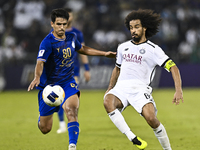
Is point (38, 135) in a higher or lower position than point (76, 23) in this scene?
lower

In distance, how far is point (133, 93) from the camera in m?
5.43

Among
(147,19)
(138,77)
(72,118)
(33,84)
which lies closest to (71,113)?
(72,118)

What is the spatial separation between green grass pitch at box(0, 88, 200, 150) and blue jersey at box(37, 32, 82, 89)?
122 cm

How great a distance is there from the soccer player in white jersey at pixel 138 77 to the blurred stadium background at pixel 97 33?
11251mm

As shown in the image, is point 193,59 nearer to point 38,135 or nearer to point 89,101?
point 89,101

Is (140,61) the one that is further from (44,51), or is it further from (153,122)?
(44,51)

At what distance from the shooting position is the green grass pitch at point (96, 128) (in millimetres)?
6525

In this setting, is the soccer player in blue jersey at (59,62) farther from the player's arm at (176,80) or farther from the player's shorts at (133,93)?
the player's arm at (176,80)

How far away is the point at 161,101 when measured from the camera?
43.8 feet

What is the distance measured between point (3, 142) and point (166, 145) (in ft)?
10.7

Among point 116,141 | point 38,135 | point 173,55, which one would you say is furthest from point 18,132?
point 173,55

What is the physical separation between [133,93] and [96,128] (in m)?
3.30

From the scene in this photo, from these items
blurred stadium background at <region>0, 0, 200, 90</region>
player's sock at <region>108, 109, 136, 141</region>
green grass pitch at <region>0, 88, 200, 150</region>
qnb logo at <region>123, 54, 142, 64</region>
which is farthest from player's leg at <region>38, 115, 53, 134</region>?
blurred stadium background at <region>0, 0, 200, 90</region>

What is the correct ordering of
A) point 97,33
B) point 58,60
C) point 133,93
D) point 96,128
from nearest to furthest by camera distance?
point 133,93 → point 58,60 → point 96,128 → point 97,33
